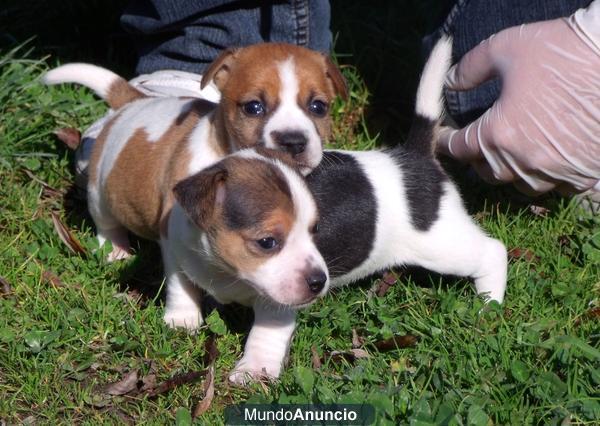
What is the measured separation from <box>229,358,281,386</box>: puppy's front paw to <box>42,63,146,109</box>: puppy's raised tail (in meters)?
2.07

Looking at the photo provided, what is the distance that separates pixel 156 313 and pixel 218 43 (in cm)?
217

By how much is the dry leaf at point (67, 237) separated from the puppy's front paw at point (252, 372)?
4.66 feet

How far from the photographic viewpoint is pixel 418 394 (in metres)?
3.84

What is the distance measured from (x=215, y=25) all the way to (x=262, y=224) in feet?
8.09

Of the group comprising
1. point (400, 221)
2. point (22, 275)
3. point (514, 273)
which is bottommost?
point (22, 275)

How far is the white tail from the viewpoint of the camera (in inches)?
178

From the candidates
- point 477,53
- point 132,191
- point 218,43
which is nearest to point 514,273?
point 477,53

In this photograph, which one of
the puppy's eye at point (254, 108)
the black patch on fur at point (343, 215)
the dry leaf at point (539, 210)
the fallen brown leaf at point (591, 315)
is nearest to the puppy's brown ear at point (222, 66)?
the puppy's eye at point (254, 108)

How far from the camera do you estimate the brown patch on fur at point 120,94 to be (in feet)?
18.1

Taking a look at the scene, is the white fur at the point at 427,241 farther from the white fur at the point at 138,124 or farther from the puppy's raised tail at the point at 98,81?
the puppy's raised tail at the point at 98,81

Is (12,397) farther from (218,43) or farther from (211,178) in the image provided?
(218,43)

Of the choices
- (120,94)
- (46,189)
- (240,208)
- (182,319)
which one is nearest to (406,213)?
(240,208)

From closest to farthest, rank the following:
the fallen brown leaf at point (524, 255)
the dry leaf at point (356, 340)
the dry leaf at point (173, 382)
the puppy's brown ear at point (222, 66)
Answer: the dry leaf at point (173, 382)
the dry leaf at point (356, 340)
the puppy's brown ear at point (222, 66)
the fallen brown leaf at point (524, 255)

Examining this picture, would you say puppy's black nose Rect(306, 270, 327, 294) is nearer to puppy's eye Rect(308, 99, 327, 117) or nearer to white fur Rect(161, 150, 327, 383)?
white fur Rect(161, 150, 327, 383)
